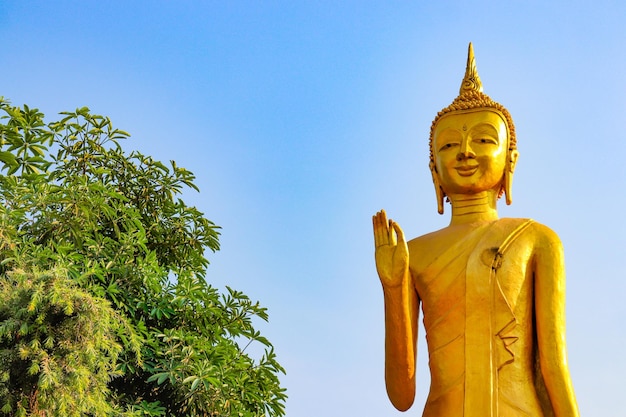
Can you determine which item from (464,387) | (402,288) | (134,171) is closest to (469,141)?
(402,288)

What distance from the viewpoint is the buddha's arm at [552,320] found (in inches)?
200

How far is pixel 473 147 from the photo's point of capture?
19.0 ft

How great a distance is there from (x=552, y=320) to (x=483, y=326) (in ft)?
1.31

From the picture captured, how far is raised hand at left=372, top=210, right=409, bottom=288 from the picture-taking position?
17.0ft

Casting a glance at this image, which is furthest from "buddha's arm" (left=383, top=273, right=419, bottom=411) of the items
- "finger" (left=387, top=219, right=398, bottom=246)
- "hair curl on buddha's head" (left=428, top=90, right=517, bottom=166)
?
"hair curl on buddha's head" (left=428, top=90, right=517, bottom=166)

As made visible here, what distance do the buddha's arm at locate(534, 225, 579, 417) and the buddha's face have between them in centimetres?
48

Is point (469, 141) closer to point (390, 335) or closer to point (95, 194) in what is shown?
point (390, 335)

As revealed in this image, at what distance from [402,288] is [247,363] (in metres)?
4.43

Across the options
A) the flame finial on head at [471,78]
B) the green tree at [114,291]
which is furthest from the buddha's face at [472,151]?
the green tree at [114,291]

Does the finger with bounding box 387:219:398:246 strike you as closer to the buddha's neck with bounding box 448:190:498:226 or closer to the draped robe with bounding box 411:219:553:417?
the draped robe with bounding box 411:219:553:417

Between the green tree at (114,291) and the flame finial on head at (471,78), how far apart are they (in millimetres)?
3563

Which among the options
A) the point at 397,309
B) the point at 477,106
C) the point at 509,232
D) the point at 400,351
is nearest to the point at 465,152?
the point at 477,106

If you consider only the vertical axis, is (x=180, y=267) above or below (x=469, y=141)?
above

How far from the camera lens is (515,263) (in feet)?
17.8
